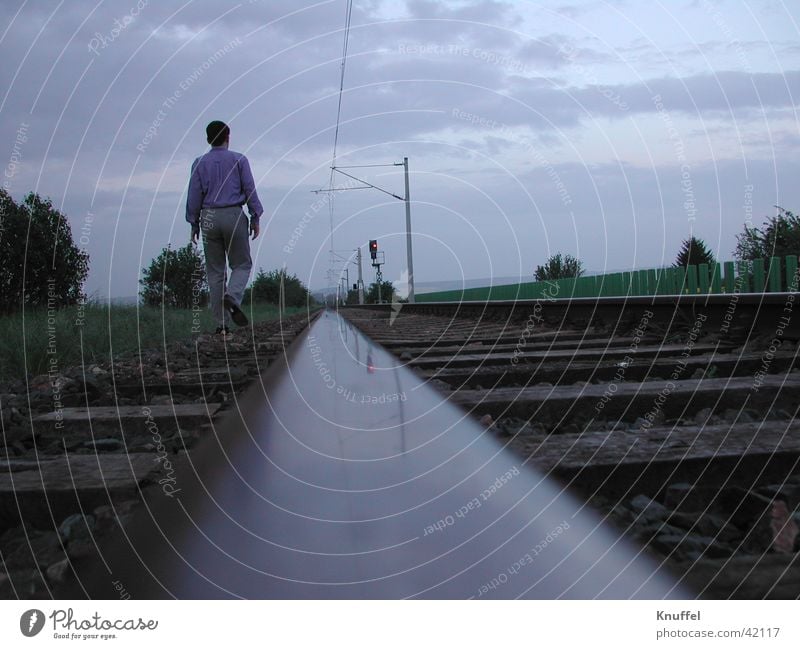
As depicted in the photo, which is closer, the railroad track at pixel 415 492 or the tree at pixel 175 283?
the railroad track at pixel 415 492

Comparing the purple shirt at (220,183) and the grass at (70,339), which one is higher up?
the purple shirt at (220,183)

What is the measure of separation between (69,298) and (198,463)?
30.5 feet

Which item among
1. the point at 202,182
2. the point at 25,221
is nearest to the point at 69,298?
the point at 25,221

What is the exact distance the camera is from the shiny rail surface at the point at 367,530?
1197 millimetres

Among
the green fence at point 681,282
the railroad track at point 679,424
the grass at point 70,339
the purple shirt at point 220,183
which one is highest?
the purple shirt at point 220,183

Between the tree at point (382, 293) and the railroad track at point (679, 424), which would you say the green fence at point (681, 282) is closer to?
the railroad track at point (679, 424)

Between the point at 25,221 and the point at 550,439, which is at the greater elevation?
the point at 25,221

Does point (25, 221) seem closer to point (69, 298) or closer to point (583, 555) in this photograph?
point (69, 298)

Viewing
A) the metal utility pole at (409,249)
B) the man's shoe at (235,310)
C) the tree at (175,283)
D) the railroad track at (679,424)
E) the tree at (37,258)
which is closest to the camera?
the railroad track at (679,424)

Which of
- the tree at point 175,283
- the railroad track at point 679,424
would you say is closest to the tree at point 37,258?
the tree at point 175,283

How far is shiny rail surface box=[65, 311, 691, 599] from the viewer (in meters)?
1.20

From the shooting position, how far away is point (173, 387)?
154 inches
